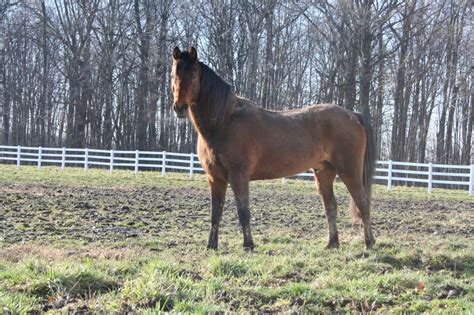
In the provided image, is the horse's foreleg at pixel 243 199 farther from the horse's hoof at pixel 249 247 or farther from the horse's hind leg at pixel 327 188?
the horse's hind leg at pixel 327 188

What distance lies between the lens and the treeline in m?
29.6

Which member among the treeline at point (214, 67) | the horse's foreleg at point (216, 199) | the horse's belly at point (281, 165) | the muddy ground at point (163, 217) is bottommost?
the muddy ground at point (163, 217)

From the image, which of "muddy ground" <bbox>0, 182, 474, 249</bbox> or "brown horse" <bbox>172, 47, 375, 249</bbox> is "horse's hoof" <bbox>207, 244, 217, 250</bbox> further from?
"muddy ground" <bbox>0, 182, 474, 249</bbox>

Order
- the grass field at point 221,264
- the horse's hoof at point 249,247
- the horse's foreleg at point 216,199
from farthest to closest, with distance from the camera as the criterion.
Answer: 1. the horse's foreleg at point 216,199
2. the horse's hoof at point 249,247
3. the grass field at point 221,264

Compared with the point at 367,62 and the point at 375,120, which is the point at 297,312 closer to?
the point at 367,62

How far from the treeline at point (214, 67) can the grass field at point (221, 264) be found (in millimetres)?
19557

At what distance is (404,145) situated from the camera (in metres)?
31.6

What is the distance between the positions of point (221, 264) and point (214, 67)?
104 ft

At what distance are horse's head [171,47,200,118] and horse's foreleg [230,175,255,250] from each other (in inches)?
40.8

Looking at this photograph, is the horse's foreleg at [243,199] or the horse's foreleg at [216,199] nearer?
the horse's foreleg at [243,199]

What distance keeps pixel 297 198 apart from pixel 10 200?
24.7ft

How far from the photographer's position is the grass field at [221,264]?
365cm

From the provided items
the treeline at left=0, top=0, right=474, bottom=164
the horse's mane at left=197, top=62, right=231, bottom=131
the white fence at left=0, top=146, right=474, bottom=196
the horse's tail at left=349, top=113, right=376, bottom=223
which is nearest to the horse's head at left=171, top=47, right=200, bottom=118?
the horse's mane at left=197, top=62, right=231, bottom=131

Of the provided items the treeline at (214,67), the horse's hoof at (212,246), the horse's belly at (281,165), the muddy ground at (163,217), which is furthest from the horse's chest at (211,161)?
the treeline at (214,67)
